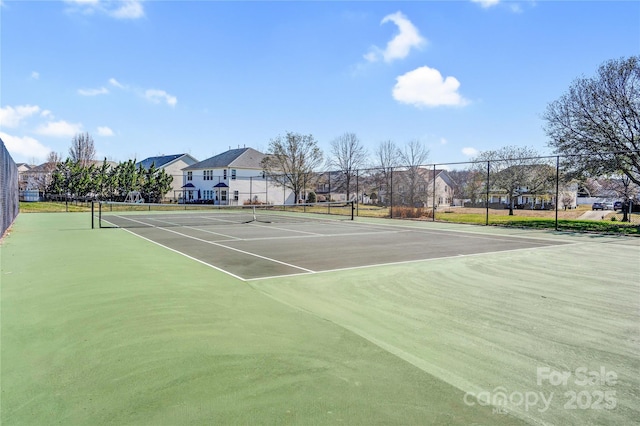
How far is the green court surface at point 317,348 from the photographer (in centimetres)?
247

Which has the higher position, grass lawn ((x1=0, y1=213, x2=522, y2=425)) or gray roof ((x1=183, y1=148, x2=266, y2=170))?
gray roof ((x1=183, y1=148, x2=266, y2=170))

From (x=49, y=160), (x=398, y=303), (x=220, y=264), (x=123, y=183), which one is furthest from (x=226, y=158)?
(x=398, y=303)

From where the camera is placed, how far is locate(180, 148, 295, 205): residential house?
48.5 m

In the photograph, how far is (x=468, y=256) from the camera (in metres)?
8.93

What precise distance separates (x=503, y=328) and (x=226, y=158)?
168ft

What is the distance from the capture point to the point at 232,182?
48719mm

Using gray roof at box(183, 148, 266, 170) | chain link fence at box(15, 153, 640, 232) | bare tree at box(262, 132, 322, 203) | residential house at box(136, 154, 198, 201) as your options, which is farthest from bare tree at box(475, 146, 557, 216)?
residential house at box(136, 154, 198, 201)

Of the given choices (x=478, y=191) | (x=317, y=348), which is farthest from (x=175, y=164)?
(x=317, y=348)

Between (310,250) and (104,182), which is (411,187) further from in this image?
(104,182)

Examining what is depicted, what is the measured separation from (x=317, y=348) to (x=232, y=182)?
153 ft

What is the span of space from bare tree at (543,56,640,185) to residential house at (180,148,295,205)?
32.6m

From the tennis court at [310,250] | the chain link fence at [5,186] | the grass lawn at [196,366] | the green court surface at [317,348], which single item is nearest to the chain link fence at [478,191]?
the tennis court at [310,250]

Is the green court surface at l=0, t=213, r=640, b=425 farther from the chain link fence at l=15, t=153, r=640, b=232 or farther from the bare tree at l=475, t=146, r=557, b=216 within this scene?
the bare tree at l=475, t=146, r=557, b=216

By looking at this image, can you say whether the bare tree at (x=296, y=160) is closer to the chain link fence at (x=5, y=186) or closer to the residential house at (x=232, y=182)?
the residential house at (x=232, y=182)
